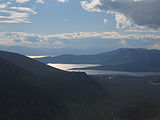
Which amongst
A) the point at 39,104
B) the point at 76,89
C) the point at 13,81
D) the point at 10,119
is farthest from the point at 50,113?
the point at 76,89

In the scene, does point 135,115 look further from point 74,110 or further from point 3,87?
point 3,87

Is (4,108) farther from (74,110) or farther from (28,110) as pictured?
(74,110)

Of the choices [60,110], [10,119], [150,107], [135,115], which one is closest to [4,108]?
[10,119]

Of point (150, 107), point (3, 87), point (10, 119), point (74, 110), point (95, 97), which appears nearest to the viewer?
point (10, 119)

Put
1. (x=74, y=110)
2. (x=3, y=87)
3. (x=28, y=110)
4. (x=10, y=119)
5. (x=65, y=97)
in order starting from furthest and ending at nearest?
(x=65, y=97)
(x=74, y=110)
(x=3, y=87)
(x=28, y=110)
(x=10, y=119)

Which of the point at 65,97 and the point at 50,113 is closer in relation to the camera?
the point at 50,113

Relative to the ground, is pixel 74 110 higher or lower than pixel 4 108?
lower
